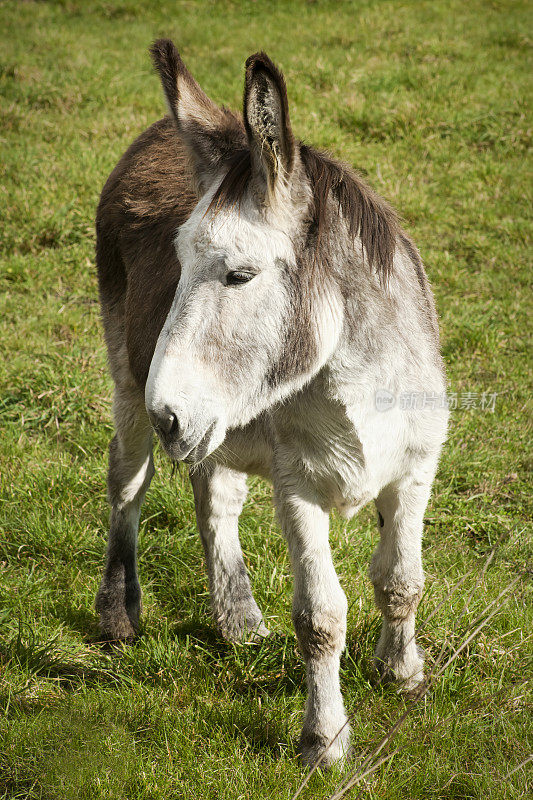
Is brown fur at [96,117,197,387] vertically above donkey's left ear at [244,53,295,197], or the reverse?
donkey's left ear at [244,53,295,197]

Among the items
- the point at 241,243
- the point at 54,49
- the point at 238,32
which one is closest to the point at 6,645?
the point at 241,243

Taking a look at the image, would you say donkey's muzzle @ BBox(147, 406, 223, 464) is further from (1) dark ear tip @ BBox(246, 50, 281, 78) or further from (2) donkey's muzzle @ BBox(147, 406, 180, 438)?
(1) dark ear tip @ BBox(246, 50, 281, 78)

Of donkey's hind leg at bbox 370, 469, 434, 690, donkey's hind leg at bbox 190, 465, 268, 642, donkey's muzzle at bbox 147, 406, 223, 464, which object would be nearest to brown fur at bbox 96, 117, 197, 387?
donkey's hind leg at bbox 190, 465, 268, 642

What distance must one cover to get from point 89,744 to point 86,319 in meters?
3.44

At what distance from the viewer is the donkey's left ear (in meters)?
2.02

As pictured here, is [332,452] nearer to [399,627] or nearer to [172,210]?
[399,627]

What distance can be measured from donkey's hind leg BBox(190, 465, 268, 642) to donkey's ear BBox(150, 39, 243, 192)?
1.35 m

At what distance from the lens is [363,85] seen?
8.09m

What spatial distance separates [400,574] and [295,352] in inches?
42.2

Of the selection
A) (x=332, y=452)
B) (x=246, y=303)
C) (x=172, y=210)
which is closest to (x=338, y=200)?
(x=246, y=303)

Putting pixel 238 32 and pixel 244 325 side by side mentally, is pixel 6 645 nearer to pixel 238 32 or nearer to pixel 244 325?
pixel 244 325

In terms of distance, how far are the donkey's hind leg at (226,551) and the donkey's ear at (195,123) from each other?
135 cm

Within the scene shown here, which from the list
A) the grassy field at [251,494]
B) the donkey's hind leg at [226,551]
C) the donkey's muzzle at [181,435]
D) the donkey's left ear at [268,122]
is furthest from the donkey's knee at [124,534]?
the donkey's left ear at [268,122]

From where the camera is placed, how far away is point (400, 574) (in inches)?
111
